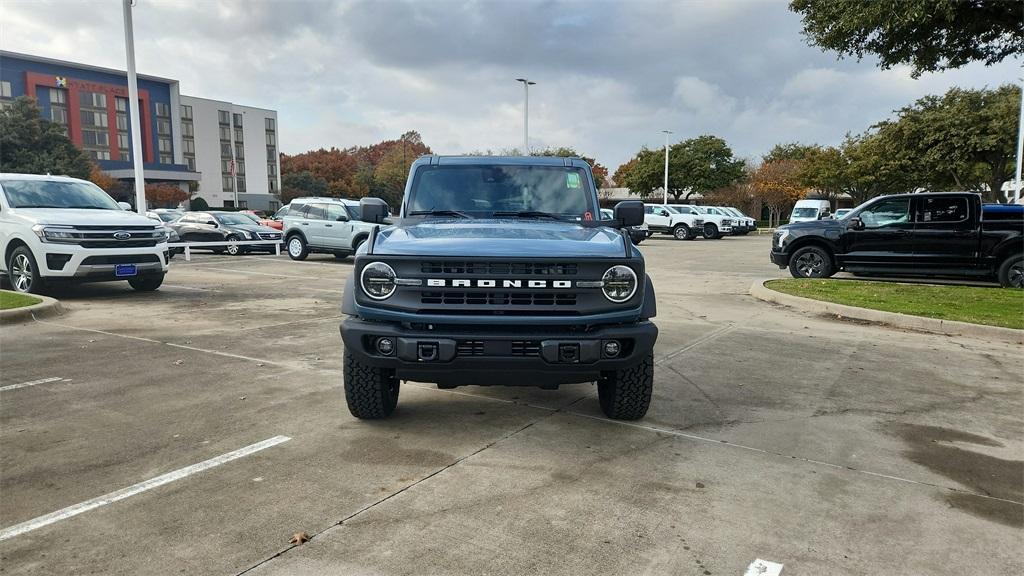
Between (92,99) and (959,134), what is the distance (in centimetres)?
8222

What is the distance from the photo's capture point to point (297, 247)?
776 inches

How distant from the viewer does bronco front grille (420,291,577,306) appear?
396 centimetres

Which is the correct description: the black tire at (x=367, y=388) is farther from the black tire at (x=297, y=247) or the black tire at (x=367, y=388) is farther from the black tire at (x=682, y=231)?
the black tire at (x=682, y=231)

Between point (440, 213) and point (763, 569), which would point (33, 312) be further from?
point (763, 569)

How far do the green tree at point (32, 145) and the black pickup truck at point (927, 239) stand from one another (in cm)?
4976

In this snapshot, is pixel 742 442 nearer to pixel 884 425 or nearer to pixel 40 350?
pixel 884 425

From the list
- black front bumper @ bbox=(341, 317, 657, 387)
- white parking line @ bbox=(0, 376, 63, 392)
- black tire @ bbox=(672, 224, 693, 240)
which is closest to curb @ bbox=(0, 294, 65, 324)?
white parking line @ bbox=(0, 376, 63, 392)

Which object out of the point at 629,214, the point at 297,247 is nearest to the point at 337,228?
the point at 297,247

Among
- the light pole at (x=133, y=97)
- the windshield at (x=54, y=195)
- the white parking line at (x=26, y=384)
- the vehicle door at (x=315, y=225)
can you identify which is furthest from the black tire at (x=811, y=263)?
the light pole at (x=133, y=97)

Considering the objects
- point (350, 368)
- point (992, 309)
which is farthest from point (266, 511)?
point (992, 309)

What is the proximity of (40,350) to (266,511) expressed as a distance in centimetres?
519

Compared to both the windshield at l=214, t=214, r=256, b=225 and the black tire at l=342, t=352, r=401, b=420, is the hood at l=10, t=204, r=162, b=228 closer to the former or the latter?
the black tire at l=342, t=352, r=401, b=420

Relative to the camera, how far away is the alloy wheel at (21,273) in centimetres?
1048

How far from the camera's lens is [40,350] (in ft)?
23.0
